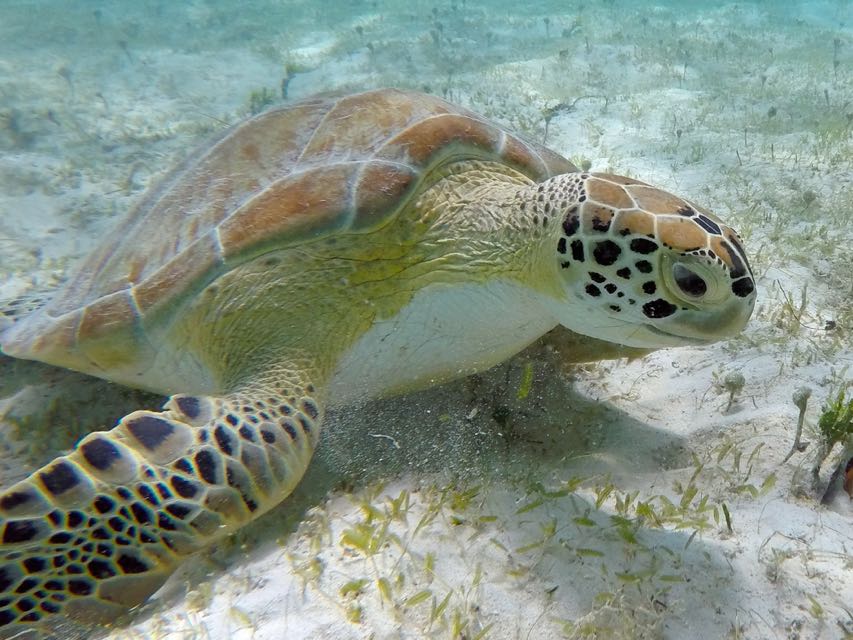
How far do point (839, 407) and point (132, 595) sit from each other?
2.34m

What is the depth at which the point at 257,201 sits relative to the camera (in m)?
2.30

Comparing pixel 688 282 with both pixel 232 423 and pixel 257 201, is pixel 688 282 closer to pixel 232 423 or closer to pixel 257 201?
pixel 232 423

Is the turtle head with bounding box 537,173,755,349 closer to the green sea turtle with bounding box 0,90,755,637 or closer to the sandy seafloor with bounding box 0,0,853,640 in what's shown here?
the green sea turtle with bounding box 0,90,755,637

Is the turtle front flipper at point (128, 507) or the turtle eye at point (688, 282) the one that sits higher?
the turtle eye at point (688, 282)

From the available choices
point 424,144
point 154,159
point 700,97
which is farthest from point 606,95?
point 424,144

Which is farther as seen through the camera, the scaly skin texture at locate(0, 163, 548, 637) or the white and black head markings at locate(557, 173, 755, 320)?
the white and black head markings at locate(557, 173, 755, 320)

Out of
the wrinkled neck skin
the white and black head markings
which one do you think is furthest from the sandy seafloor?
the white and black head markings

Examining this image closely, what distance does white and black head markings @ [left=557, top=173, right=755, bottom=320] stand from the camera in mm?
1747

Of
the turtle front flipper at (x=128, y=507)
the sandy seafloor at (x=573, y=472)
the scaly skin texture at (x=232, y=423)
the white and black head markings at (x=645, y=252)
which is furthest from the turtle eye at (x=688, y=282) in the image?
the turtle front flipper at (x=128, y=507)

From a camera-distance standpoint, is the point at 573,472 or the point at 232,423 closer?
the point at 232,423

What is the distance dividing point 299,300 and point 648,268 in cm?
134

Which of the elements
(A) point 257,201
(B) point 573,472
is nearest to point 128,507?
(A) point 257,201

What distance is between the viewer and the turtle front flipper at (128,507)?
1568 mm

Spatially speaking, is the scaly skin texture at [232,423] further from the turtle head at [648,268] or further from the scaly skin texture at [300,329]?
the turtle head at [648,268]
